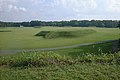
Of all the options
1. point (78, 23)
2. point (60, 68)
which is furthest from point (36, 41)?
point (78, 23)

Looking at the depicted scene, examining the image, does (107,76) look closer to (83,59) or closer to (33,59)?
(83,59)

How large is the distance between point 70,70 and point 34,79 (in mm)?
2023

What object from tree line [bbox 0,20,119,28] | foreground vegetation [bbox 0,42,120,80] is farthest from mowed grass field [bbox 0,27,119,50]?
tree line [bbox 0,20,119,28]

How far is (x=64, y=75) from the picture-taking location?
1004 cm

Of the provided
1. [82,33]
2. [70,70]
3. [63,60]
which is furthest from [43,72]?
[82,33]

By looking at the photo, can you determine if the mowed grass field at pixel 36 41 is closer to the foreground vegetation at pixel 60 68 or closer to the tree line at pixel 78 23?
the foreground vegetation at pixel 60 68

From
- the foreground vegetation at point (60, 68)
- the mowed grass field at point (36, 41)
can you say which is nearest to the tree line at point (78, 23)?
the mowed grass field at point (36, 41)

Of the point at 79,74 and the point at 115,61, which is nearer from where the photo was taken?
the point at 79,74

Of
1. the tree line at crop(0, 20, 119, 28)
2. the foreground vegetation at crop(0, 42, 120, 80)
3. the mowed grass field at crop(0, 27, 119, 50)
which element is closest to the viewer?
the foreground vegetation at crop(0, 42, 120, 80)

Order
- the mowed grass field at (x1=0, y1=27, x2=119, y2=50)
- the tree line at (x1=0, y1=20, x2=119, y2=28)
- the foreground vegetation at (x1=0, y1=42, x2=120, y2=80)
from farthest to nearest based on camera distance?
the tree line at (x1=0, y1=20, x2=119, y2=28)
the mowed grass field at (x1=0, y1=27, x2=119, y2=50)
the foreground vegetation at (x1=0, y1=42, x2=120, y2=80)

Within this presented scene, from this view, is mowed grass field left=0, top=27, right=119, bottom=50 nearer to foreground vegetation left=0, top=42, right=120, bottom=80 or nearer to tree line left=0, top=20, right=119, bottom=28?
foreground vegetation left=0, top=42, right=120, bottom=80

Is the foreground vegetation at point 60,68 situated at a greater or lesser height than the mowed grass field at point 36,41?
greater

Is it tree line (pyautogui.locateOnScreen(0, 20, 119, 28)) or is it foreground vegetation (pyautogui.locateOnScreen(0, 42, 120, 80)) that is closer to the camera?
foreground vegetation (pyautogui.locateOnScreen(0, 42, 120, 80))

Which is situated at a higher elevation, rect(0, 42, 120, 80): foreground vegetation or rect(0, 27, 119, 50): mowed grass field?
rect(0, 42, 120, 80): foreground vegetation
